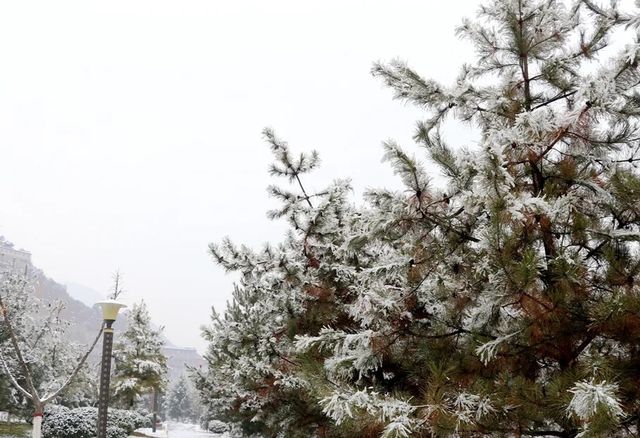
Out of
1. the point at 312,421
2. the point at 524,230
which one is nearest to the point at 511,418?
the point at 524,230

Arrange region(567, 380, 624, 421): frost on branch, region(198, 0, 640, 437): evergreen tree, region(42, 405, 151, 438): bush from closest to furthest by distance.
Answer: region(567, 380, 624, 421): frost on branch, region(198, 0, 640, 437): evergreen tree, region(42, 405, 151, 438): bush

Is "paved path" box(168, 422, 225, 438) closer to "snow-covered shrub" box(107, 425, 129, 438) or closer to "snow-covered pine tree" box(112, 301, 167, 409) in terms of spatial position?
"snow-covered pine tree" box(112, 301, 167, 409)

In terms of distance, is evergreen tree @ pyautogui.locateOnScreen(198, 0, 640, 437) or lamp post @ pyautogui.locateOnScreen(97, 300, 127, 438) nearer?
evergreen tree @ pyautogui.locateOnScreen(198, 0, 640, 437)

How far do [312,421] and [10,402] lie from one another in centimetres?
1569

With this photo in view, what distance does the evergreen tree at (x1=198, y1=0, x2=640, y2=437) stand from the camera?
10.2 ft

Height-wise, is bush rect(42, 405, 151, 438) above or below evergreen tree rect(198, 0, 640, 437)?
below

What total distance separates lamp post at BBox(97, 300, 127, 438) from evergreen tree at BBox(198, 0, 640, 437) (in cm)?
497

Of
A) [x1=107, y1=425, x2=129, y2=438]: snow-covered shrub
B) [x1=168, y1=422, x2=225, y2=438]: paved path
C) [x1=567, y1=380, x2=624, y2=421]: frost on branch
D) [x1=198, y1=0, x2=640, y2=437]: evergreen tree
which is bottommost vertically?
[x1=168, y1=422, x2=225, y2=438]: paved path

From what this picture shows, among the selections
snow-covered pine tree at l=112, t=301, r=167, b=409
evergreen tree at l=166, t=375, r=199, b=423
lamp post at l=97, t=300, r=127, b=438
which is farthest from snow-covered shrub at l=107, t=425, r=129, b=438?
evergreen tree at l=166, t=375, r=199, b=423

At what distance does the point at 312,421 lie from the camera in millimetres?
6605

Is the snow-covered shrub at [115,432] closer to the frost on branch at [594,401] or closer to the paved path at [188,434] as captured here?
the paved path at [188,434]

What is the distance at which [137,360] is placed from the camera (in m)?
23.6

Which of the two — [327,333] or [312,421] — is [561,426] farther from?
[312,421]

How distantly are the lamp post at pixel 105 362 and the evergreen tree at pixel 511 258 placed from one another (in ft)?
16.3
